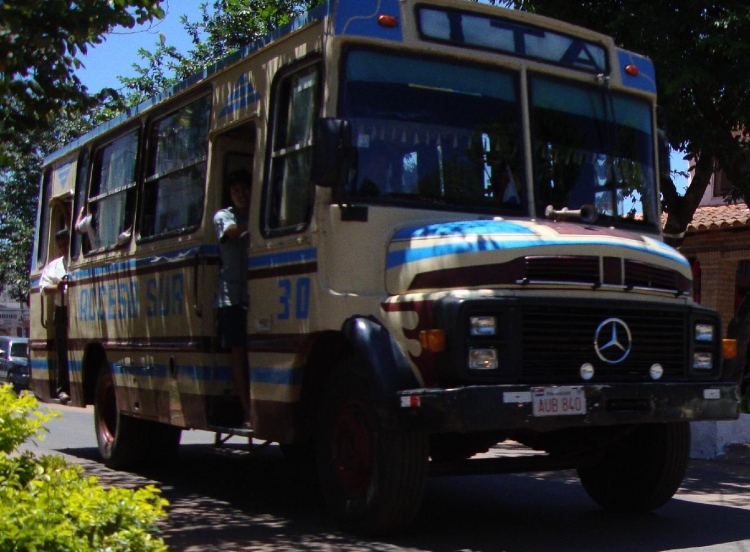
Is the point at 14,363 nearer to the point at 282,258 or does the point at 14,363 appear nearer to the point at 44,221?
the point at 44,221

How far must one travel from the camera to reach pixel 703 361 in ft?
22.8

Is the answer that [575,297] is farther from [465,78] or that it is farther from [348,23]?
[348,23]

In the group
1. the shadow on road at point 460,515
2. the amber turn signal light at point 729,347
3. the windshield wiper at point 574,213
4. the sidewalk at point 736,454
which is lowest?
the shadow on road at point 460,515

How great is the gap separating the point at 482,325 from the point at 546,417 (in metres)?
0.61

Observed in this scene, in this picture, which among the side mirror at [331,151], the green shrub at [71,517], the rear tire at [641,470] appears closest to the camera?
the green shrub at [71,517]

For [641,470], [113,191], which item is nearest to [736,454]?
[641,470]

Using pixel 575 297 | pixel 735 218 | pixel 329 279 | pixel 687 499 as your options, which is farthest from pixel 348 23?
pixel 735 218

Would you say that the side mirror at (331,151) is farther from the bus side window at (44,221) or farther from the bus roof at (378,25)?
the bus side window at (44,221)

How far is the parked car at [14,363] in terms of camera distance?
29.1m

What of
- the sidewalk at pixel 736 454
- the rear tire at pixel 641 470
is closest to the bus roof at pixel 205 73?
the rear tire at pixel 641 470

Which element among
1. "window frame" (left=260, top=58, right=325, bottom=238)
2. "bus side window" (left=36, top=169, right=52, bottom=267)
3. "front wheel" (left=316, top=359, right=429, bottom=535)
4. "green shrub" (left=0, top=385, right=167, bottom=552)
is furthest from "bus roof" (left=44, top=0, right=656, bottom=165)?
"bus side window" (left=36, top=169, right=52, bottom=267)

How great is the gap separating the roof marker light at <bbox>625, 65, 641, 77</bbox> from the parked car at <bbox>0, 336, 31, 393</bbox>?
23536mm

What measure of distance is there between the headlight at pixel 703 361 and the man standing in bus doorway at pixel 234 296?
117 inches

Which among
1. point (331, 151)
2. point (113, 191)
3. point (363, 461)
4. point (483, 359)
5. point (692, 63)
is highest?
point (692, 63)
